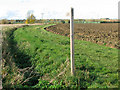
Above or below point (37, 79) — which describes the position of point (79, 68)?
above

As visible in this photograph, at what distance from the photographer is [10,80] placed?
543 cm

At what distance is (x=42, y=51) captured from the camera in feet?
30.2

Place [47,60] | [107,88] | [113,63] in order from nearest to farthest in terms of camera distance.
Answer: [107,88], [113,63], [47,60]

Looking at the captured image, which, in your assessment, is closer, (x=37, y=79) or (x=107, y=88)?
(x=107, y=88)

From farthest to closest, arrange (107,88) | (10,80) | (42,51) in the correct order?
1. (42,51)
2. (10,80)
3. (107,88)

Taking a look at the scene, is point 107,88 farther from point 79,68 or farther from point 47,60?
point 47,60

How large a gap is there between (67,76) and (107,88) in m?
1.46

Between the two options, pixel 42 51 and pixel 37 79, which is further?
pixel 42 51

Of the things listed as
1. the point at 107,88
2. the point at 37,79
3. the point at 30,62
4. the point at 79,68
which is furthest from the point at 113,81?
the point at 30,62

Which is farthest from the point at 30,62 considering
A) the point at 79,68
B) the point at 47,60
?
the point at 79,68

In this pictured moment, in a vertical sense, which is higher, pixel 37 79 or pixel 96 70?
pixel 96 70

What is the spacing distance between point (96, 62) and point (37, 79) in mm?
2876

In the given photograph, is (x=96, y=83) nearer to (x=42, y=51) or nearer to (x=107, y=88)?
(x=107, y=88)

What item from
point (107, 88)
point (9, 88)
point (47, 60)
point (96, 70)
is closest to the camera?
point (107, 88)
